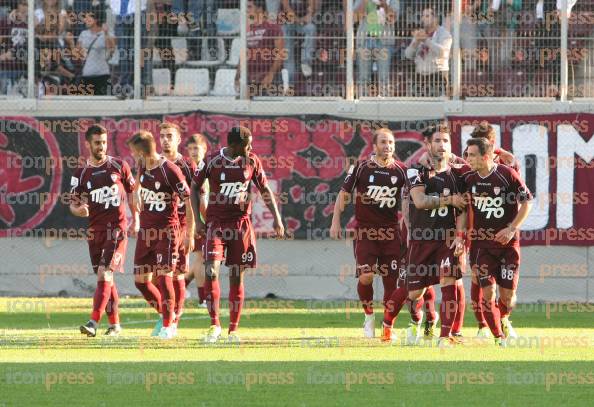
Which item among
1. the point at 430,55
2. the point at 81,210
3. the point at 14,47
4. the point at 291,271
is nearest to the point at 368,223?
the point at 81,210

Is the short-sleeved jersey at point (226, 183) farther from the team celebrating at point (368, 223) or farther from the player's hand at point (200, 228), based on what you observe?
the player's hand at point (200, 228)

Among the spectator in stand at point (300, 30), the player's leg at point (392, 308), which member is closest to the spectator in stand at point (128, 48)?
the spectator in stand at point (300, 30)

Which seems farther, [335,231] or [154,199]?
[154,199]

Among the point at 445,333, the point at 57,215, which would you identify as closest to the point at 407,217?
the point at 445,333

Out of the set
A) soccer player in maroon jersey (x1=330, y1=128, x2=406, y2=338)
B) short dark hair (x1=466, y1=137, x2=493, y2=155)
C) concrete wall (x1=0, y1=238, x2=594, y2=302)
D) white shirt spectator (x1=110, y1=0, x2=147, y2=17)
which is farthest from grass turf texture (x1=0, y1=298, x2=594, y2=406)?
white shirt spectator (x1=110, y1=0, x2=147, y2=17)

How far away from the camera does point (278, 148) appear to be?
2097 cm

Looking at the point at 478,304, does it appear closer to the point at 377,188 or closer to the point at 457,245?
the point at 457,245

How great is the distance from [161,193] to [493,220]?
3691 mm

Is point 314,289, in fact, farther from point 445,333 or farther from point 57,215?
point 445,333

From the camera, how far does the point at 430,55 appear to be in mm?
20938

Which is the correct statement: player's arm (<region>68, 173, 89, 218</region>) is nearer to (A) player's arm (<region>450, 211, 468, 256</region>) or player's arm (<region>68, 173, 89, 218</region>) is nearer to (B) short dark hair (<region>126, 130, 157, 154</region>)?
(B) short dark hair (<region>126, 130, 157, 154</region>)

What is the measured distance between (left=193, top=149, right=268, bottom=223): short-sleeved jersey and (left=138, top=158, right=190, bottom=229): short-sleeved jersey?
465 millimetres

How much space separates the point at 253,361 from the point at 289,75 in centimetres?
965

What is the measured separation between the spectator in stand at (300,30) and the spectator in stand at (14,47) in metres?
4.11
